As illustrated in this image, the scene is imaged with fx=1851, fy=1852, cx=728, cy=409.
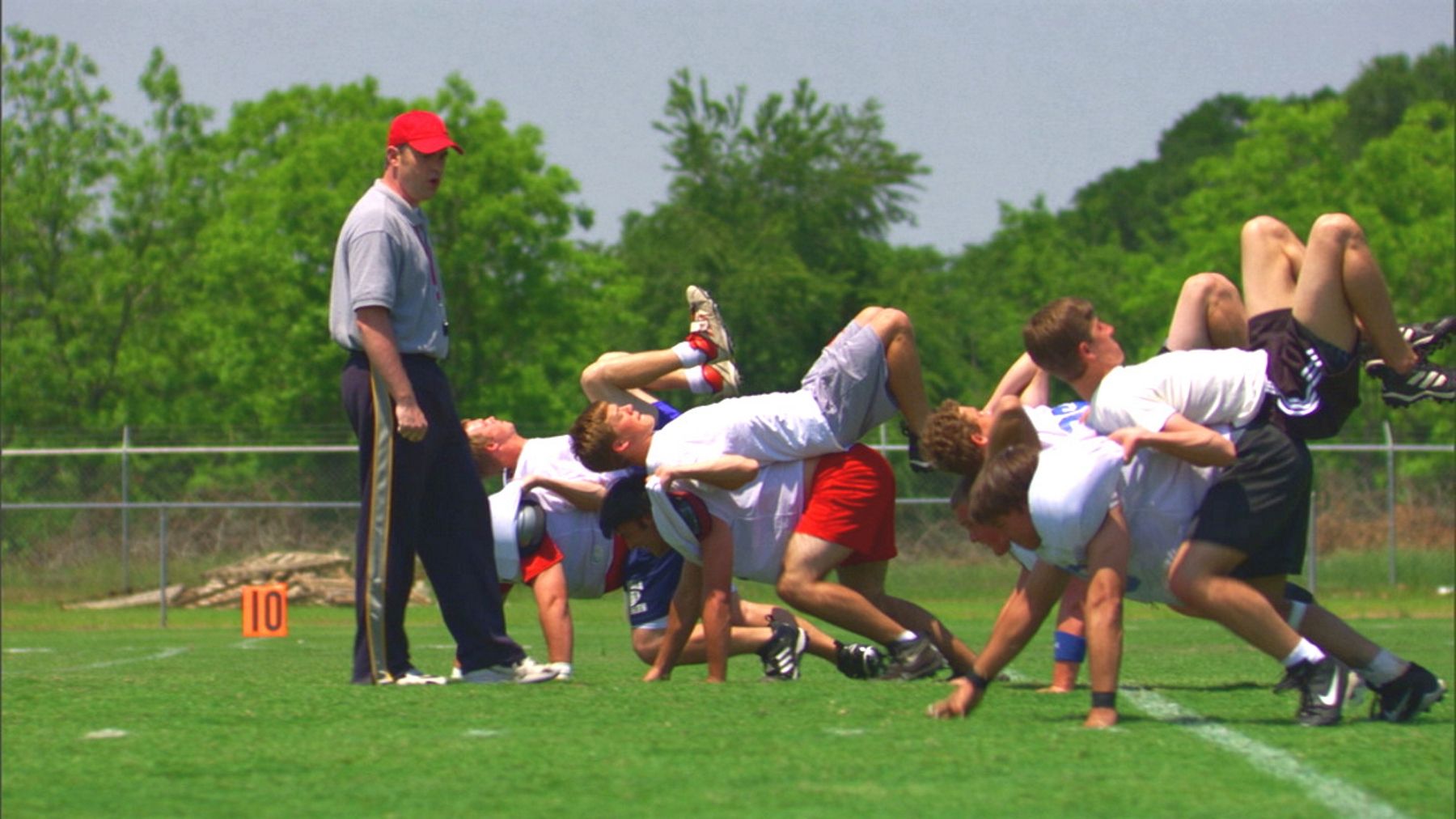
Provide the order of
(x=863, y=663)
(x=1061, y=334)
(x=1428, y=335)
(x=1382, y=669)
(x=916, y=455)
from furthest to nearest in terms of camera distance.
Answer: (x=863, y=663), (x=916, y=455), (x=1428, y=335), (x=1382, y=669), (x=1061, y=334)

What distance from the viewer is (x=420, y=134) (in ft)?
23.5

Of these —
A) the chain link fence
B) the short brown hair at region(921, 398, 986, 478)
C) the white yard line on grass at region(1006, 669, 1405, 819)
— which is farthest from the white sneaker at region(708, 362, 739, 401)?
the chain link fence

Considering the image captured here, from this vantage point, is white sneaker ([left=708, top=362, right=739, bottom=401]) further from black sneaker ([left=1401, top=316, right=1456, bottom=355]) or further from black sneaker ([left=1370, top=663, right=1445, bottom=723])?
black sneaker ([left=1370, top=663, right=1445, bottom=723])

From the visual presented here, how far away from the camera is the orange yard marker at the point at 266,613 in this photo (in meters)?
16.2

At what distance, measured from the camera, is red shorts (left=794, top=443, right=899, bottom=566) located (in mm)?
7359

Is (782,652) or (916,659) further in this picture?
(782,652)

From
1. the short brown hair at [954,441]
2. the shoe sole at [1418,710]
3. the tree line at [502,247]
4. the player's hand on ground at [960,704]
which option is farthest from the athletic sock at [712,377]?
the tree line at [502,247]

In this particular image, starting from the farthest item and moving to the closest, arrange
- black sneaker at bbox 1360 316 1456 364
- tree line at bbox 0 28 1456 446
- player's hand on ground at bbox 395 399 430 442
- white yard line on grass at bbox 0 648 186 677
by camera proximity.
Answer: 1. tree line at bbox 0 28 1456 446
2. white yard line on grass at bbox 0 648 186 677
3. player's hand on ground at bbox 395 399 430 442
4. black sneaker at bbox 1360 316 1456 364

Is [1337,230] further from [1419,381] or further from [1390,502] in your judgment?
[1390,502]

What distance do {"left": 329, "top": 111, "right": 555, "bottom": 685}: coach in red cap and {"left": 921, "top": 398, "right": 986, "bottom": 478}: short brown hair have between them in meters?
1.92

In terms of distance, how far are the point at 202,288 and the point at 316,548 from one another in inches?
907

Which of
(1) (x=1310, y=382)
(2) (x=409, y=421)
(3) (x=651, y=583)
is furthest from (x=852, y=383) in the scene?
(1) (x=1310, y=382)

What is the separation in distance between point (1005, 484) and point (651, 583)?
10.9 feet

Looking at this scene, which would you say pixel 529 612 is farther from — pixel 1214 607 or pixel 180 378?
pixel 180 378
